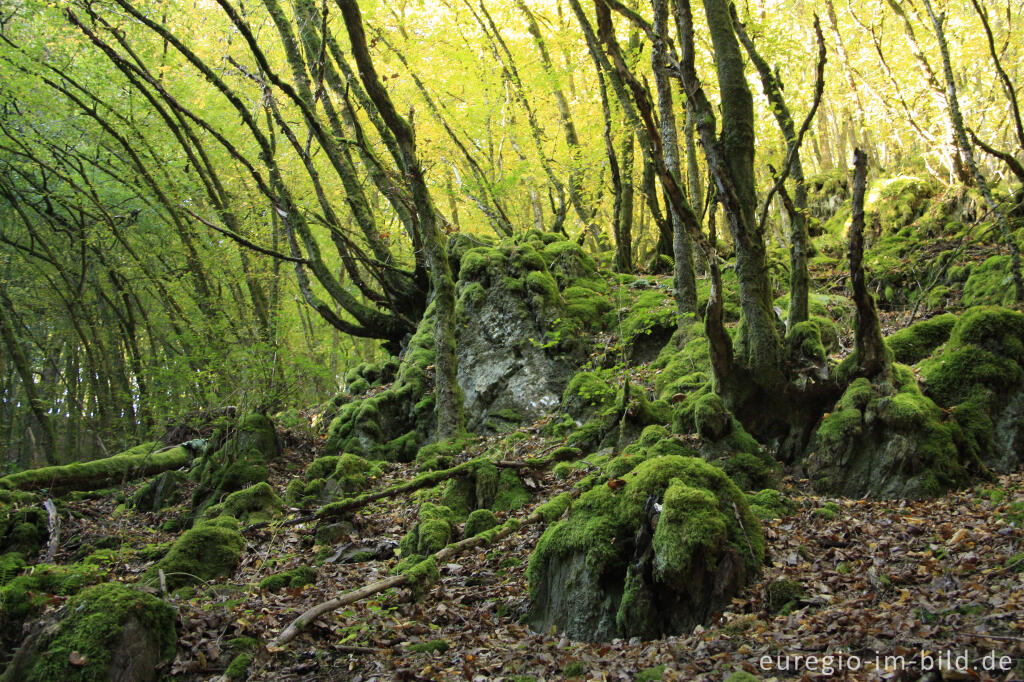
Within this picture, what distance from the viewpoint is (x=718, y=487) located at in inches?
181

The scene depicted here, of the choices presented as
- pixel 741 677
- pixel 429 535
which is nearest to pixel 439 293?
pixel 429 535

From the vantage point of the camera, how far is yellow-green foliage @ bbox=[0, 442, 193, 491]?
31.3 ft

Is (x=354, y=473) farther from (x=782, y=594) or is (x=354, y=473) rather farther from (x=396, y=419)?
(x=782, y=594)

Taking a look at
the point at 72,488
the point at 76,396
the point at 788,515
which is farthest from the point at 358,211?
the point at 76,396

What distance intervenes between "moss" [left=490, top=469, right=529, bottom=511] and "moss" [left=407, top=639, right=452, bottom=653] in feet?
8.51

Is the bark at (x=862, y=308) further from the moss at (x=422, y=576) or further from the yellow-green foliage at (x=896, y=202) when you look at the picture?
the yellow-green foliage at (x=896, y=202)

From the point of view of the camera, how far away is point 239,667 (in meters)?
3.85

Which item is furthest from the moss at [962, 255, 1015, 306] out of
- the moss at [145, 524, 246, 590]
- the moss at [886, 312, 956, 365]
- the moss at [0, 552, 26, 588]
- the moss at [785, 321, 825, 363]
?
the moss at [0, 552, 26, 588]

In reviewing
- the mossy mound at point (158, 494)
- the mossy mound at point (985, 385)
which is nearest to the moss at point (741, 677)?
the mossy mound at point (985, 385)

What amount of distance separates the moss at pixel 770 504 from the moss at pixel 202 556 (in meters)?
5.25

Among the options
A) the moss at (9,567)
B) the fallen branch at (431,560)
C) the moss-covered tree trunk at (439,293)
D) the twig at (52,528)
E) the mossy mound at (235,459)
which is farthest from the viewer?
the mossy mound at (235,459)

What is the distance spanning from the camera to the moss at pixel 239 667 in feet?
12.4

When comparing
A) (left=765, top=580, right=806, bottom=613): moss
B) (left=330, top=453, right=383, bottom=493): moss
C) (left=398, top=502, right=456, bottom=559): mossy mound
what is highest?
(left=330, top=453, right=383, bottom=493): moss

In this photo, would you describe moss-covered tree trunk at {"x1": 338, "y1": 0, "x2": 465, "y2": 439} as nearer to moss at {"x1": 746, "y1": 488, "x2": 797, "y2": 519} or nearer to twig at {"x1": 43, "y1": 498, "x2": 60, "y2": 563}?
moss at {"x1": 746, "y1": 488, "x2": 797, "y2": 519}
